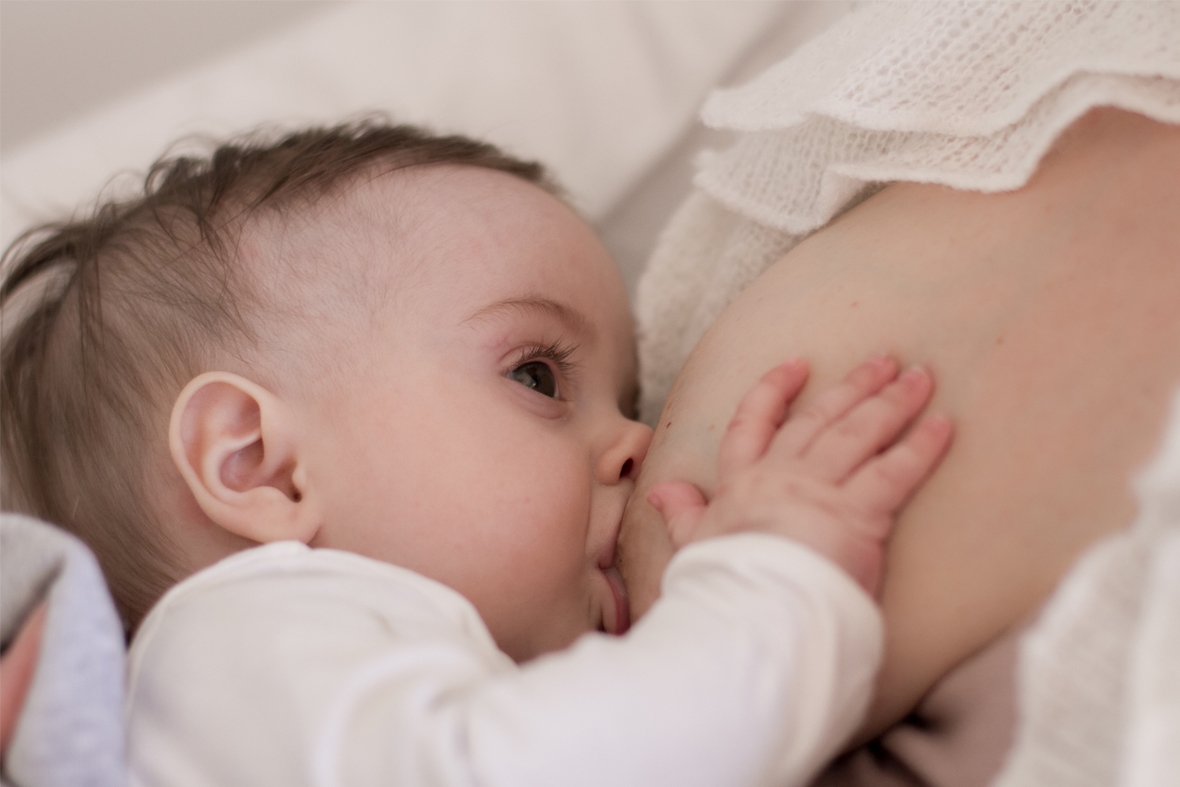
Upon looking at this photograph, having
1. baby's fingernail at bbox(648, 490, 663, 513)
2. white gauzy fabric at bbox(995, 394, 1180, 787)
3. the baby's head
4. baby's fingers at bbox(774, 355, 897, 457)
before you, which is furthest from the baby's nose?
white gauzy fabric at bbox(995, 394, 1180, 787)

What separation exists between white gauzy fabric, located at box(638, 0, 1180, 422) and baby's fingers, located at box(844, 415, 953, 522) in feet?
0.76

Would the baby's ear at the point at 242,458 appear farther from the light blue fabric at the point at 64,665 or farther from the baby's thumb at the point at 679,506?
the baby's thumb at the point at 679,506

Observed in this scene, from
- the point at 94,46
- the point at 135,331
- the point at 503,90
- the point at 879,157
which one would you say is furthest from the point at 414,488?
the point at 94,46

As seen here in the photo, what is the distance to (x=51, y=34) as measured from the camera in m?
1.44

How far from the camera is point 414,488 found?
0.85 m

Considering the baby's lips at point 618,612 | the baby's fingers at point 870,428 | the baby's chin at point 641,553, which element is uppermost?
the baby's fingers at point 870,428

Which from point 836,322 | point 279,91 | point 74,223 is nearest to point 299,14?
point 279,91

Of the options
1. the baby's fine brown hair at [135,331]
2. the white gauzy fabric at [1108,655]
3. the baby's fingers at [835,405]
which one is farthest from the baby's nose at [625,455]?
the white gauzy fabric at [1108,655]

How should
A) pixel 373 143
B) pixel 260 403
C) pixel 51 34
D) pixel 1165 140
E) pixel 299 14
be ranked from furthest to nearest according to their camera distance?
pixel 299 14, pixel 51 34, pixel 373 143, pixel 260 403, pixel 1165 140

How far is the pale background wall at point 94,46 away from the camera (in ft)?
4.71

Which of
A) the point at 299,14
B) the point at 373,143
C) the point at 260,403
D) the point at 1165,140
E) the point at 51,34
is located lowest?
the point at 1165,140

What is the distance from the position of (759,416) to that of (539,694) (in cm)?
29

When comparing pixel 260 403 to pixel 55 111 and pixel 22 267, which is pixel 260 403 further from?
pixel 55 111

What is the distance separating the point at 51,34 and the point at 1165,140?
1509mm
